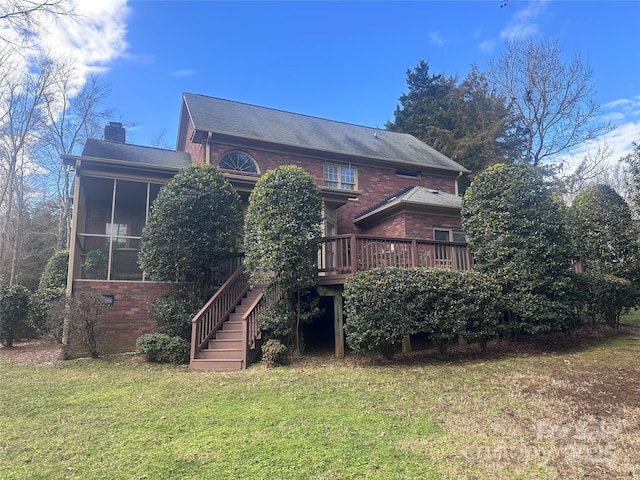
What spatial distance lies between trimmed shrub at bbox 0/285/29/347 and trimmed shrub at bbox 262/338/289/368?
25.7 feet

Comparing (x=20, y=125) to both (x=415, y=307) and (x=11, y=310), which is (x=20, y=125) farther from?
(x=415, y=307)

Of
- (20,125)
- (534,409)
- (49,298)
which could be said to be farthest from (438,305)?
(20,125)

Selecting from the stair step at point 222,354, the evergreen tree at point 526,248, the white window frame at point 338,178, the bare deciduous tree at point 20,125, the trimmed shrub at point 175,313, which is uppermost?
the bare deciduous tree at point 20,125

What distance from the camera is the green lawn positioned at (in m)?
3.79

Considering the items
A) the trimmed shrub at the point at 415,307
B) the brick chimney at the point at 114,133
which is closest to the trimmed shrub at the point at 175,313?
the trimmed shrub at the point at 415,307

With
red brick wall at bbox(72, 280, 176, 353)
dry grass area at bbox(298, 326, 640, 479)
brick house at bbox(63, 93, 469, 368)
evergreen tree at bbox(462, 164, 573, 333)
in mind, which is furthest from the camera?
red brick wall at bbox(72, 280, 176, 353)

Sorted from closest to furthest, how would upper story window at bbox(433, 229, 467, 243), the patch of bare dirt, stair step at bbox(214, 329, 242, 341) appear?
stair step at bbox(214, 329, 242, 341)
the patch of bare dirt
upper story window at bbox(433, 229, 467, 243)

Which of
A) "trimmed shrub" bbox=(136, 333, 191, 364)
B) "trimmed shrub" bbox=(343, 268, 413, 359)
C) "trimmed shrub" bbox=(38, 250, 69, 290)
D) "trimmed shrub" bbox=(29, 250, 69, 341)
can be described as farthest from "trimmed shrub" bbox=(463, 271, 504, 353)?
"trimmed shrub" bbox=(38, 250, 69, 290)

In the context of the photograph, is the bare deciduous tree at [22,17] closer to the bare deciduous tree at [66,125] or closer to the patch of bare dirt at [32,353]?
the patch of bare dirt at [32,353]

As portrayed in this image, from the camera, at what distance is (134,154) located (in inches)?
504

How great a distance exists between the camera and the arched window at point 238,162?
13492mm

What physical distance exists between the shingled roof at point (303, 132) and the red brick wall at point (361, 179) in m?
0.49

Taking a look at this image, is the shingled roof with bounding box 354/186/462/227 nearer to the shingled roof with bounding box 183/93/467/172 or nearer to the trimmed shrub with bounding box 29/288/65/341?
the shingled roof with bounding box 183/93/467/172

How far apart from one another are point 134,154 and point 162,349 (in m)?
6.99
